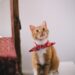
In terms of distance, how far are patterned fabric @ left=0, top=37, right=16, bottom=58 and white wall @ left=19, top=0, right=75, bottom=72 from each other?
333 mm

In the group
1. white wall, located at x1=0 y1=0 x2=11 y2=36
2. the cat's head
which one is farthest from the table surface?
white wall, located at x1=0 y1=0 x2=11 y2=36

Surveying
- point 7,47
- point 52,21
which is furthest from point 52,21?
point 7,47

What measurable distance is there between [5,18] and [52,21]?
39 cm

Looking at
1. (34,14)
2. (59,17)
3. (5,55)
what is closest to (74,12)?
(59,17)

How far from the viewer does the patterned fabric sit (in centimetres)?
91

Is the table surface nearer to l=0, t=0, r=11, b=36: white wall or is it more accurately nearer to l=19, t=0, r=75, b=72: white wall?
l=19, t=0, r=75, b=72: white wall

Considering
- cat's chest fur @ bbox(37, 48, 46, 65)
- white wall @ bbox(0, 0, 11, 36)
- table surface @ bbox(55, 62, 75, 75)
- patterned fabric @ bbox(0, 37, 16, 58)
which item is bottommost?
table surface @ bbox(55, 62, 75, 75)

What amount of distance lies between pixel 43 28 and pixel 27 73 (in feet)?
1.60

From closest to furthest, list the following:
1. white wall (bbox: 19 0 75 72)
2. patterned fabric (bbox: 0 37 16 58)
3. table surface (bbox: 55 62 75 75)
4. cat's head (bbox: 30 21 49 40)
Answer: patterned fabric (bbox: 0 37 16 58), cat's head (bbox: 30 21 49 40), table surface (bbox: 55 62 75 75), white wall (bbox: 19 0 75 72)

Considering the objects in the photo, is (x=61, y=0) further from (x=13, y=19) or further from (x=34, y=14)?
(x=13, y=19)

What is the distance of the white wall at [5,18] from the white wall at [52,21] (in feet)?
0.64

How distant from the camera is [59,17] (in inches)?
56.9

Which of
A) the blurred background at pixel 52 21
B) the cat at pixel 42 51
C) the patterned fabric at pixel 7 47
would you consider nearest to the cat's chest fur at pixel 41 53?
the cat at pixel 42 51

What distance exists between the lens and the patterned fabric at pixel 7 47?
2.97 feet
